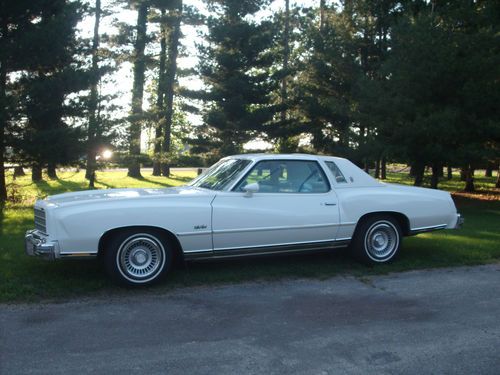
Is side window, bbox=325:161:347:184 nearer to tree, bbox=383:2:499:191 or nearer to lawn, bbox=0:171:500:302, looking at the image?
lawn, bbox=0:171:500:302

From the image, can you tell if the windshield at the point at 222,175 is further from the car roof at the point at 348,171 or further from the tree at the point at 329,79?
the tree at the point at 329,79

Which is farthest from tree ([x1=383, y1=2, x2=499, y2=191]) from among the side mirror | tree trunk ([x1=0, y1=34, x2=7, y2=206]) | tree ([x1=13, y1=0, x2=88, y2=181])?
tree trunk ([x1=0, y1=34, x2=7, y2=206])

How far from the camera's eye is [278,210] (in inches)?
244

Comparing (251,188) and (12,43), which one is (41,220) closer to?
(251,188)

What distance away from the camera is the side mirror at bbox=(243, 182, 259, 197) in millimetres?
6000

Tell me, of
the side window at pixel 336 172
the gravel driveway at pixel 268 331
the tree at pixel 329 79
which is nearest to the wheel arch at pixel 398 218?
the side window at pixel 336 172

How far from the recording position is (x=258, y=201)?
613 cm

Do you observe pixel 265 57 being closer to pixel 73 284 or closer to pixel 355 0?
pixel 355 0

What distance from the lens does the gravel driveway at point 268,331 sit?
363 centimetres

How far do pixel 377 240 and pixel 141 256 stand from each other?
3.24 metres

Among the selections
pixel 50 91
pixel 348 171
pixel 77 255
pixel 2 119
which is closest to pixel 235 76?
pixel 50 91

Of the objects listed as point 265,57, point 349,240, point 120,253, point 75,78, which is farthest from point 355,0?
point 120,253

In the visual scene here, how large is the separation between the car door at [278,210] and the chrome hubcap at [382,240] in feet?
2.11

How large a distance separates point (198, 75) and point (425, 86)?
46.5 ft
